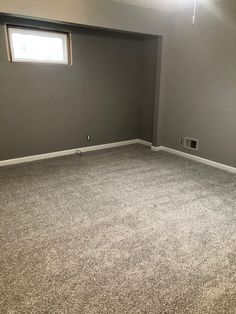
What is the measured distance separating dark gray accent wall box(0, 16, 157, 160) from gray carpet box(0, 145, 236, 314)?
756 millimetres

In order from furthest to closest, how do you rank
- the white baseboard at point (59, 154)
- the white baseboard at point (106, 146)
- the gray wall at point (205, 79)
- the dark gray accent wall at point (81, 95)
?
the white baseboard at point (106, 146)
the white baseboard at point (59, 154)
the dark gray accent wall at point (81, 95)
the gray wall at point (205, 79)

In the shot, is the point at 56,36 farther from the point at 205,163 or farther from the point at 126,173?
the point at 205,163

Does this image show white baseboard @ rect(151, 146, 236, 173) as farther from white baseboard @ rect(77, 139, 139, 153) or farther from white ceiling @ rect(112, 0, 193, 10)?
white ceiling @ rect(112, 0, 193, 10)

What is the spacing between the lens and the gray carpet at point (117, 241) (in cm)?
172

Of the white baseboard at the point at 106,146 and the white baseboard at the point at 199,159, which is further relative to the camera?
the white baseboard at the point at 106,146

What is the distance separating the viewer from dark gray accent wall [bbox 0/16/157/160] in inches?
162

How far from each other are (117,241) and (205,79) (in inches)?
123

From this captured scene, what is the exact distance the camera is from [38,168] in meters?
4.11

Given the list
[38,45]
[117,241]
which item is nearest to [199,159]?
[117,241]

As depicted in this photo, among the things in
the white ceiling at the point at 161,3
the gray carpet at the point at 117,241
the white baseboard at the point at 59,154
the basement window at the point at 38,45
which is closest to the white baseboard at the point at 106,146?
the white baseboard at the point at 59,154

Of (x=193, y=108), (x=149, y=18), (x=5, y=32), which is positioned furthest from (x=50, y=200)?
(x=149, y=18)

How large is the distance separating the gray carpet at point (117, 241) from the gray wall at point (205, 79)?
25.7 inches

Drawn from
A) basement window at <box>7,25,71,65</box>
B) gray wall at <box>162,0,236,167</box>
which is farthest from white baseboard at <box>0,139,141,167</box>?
basement window at <box>7,25,71,65</box>

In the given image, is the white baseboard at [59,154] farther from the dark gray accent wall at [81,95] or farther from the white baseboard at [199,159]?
the white baseboard at [199,159]
